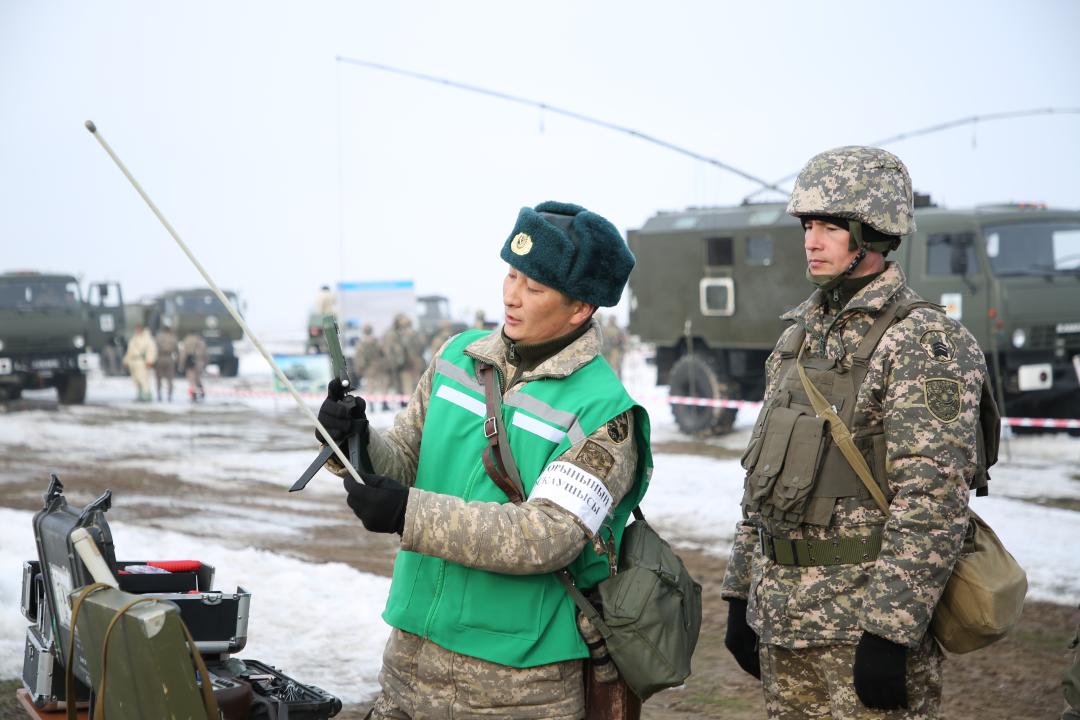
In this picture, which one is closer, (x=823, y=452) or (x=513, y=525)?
(x=513, y=525)

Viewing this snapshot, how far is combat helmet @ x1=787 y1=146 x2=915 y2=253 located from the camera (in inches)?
114

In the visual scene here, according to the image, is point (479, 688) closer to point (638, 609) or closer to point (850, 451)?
point (638, 609)

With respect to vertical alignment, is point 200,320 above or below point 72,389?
above

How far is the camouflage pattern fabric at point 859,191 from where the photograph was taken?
2.90 meters

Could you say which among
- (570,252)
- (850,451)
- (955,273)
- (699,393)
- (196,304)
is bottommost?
(699,393)

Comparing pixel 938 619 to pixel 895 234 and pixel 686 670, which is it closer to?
pixel 686 670

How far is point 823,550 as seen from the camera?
2855 mm

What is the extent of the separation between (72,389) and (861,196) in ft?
65.5

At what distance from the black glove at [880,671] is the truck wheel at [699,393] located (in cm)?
1206

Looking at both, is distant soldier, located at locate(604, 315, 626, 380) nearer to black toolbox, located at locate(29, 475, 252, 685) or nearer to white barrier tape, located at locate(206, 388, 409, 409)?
white barrier tape, located at locate(206, 388, 409, 409)

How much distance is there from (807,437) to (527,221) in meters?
0.86

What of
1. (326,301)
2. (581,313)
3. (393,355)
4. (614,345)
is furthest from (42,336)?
(581,313)

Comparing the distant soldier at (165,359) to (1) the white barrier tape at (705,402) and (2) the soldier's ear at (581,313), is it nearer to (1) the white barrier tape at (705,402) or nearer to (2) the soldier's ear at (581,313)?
(1) the white barrier tape at (705,402)

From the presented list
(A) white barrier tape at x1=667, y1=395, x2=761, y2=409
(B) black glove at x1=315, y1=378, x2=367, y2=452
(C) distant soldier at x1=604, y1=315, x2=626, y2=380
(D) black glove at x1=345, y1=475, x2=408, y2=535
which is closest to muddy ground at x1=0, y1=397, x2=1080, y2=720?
(B) black glove at x1=315, y1=378, x2=367, y2=452
